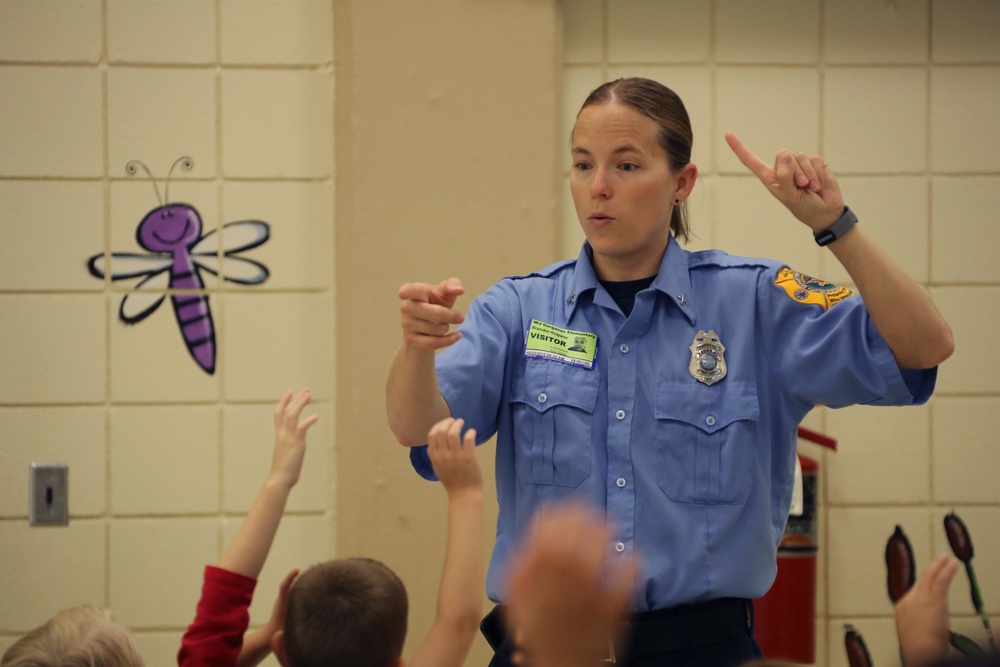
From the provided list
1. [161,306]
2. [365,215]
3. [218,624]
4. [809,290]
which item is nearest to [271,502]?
[218,624]

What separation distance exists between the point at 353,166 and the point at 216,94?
49 cm

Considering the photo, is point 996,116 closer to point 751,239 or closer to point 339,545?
point 751,239

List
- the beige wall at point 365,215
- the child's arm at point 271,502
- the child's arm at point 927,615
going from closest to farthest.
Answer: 1. the child's arm at point 927,615
2. the child's arm at point 271,502
3. the beige wall at point 365,215

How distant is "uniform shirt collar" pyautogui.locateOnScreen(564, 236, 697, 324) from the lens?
178 centimetres

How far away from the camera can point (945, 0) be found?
3.02m

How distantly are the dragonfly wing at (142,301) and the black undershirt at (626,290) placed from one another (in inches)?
64.7

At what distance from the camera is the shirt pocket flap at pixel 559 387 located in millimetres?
1743

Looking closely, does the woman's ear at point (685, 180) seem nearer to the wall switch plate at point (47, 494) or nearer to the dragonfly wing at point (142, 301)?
the dragonfly wing at point (142, 301)

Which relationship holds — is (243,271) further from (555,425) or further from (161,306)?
(555,425)

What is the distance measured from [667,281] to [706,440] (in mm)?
292

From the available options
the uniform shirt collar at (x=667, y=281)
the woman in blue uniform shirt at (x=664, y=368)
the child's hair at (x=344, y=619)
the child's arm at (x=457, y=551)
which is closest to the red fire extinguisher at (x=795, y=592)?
the woman in blue uniform shirt at (x=664, y=368)

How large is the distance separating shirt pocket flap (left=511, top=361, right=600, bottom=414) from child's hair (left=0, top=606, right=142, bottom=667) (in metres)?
0.77

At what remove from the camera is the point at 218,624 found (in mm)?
1676

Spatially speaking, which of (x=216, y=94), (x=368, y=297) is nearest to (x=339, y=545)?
(x=368, y=297)
